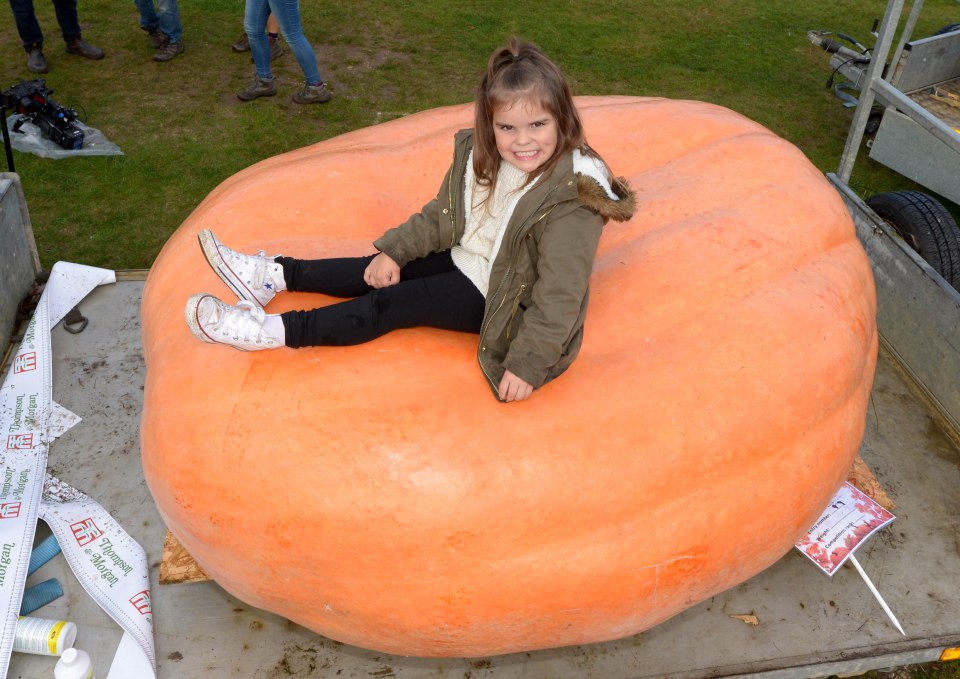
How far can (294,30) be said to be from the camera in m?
5.86

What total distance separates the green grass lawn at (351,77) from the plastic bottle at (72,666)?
8.86 ft

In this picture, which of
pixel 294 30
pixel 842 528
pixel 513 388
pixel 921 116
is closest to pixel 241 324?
pixel 513 388

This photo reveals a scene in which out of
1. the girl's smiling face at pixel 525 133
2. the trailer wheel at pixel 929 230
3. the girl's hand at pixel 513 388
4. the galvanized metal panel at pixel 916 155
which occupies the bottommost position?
the galvanized metal panel at pixel 916 155

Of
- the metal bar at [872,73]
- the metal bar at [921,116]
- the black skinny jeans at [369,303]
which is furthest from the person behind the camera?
the metal bar at [872,73]

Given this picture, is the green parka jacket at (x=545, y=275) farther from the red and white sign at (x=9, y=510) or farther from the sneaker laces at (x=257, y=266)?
the red and white sign at (x=9, y=510)

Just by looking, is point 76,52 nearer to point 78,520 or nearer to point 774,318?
point 78,520

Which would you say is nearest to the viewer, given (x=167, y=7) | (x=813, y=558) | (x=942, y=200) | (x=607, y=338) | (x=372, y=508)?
(x=372, y=508)

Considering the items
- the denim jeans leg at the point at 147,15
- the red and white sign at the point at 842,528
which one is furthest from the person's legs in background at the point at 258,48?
the red and white sign at the point at 842,528

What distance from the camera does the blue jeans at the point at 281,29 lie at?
579cm

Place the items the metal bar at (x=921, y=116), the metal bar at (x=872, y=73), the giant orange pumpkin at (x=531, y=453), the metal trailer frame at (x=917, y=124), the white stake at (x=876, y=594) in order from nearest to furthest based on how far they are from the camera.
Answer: the giant orange pumpkin at (x=531, y=453), the white stake at (x=876, y=594), the metal bar at (x=921, y=116), the metal bar at (x=872, y=73), the metal trailer frame at (x=917, y=124)

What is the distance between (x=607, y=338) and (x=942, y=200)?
4711 mm

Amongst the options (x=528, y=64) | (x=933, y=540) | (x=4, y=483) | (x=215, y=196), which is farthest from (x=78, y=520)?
(x=933, y=540)

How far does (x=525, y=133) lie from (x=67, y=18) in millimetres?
5839

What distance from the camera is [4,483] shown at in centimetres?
308
